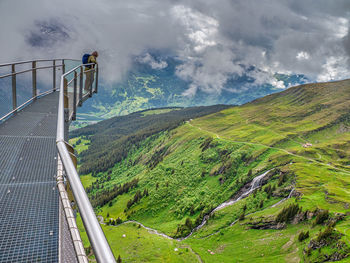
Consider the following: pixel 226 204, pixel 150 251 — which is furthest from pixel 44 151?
pixel 226 204

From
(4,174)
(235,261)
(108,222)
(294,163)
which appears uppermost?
(4,174)

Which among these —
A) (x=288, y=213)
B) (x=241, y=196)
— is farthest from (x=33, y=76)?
(x=241, y=196)

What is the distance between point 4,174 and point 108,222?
4442 inches

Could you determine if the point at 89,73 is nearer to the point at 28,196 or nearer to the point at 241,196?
the point at 28,196

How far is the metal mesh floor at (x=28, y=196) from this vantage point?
3.71 meters

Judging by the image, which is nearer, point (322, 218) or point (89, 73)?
point (89, 73)

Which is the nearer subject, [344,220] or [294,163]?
[344,220]

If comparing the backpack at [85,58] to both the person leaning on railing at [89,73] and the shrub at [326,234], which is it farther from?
the shrub at [326,234]

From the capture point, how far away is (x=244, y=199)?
292 feet

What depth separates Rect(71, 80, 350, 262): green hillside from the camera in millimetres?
64938

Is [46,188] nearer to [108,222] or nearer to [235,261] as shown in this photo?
[235,261]

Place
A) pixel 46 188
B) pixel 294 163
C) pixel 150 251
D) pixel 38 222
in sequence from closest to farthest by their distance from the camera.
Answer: pixel 38 222 < pixel 46 188 < pixel 150 251 < pixel 294 163

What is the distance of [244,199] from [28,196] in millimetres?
92506

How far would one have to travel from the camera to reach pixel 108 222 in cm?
10712
